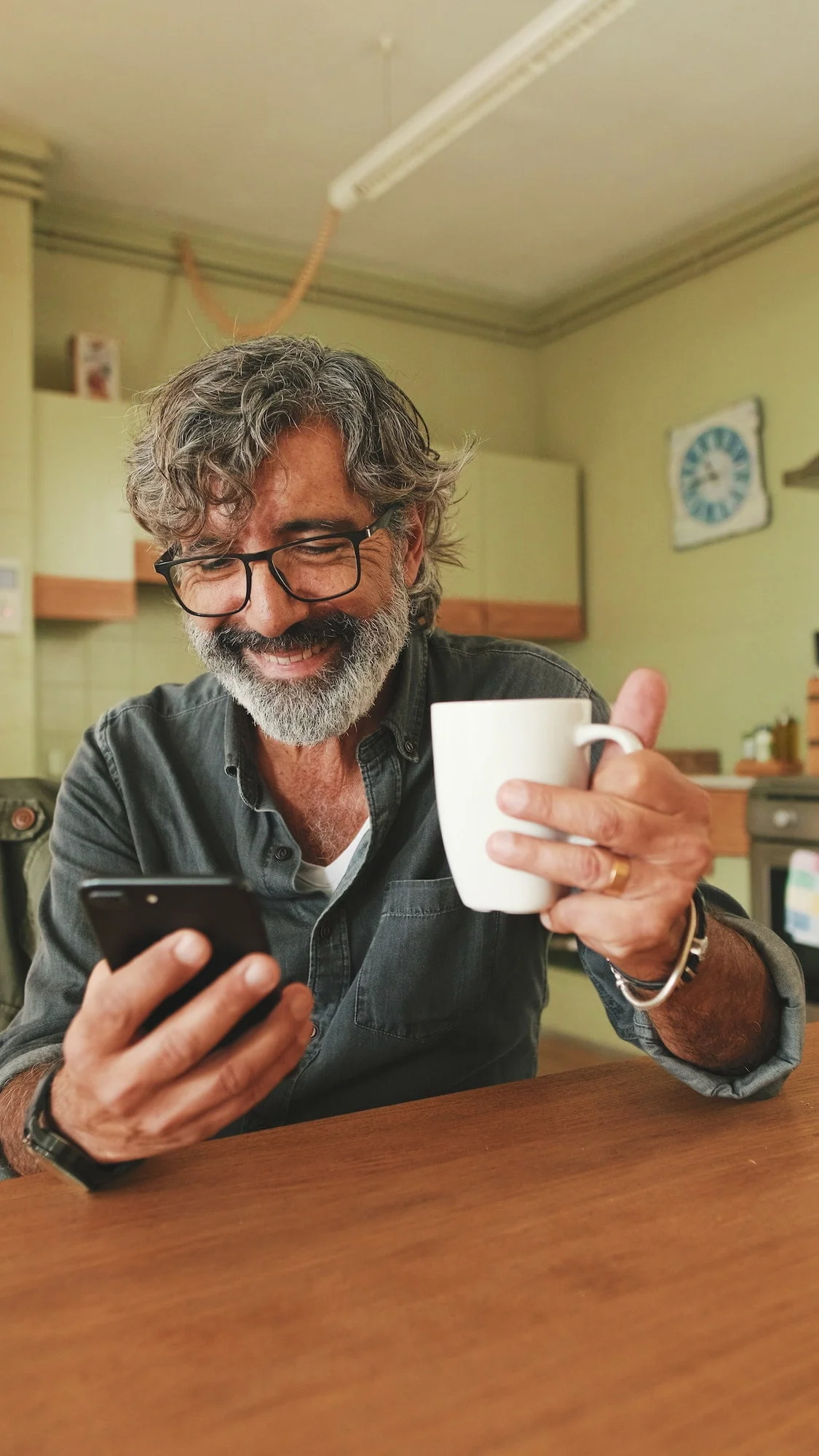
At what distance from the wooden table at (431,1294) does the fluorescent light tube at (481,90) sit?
2224 mm

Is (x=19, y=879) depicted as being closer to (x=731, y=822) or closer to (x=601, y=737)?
(x=601, y=737)

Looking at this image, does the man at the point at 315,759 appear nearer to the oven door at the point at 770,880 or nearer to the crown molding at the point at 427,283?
the oven door at the point at 770,880

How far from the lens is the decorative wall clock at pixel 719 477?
13.1ft

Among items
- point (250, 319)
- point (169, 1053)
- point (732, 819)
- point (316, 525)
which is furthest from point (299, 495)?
point (250, 319)

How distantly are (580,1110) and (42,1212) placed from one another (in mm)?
334

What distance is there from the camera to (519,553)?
4.61m

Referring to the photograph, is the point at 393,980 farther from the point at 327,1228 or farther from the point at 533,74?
the point at 533,74

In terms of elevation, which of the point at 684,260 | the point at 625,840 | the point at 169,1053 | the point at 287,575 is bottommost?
the point at 169,1053

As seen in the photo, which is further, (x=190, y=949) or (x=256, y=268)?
(x=256, y=268)

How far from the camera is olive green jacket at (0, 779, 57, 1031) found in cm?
129

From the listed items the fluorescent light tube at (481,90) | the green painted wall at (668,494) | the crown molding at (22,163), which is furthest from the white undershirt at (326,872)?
the crown molding at (22,163)

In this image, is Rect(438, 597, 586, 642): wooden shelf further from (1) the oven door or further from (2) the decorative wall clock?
A: (1) the oven door

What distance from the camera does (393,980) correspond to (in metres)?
1.07

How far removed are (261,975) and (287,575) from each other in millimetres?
587
